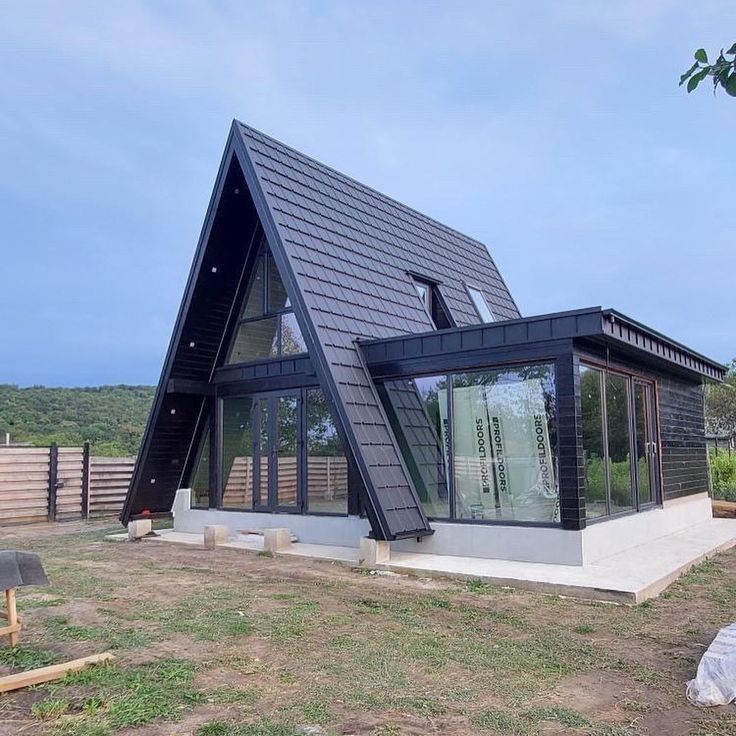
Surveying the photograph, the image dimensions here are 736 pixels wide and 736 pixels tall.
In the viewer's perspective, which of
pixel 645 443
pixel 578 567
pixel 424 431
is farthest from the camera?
pixel 645 443

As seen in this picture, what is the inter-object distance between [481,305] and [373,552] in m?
6.26

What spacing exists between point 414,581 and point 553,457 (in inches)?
76.0

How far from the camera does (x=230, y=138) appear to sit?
30.1 ft

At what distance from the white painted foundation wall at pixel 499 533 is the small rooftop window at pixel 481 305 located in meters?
4.24

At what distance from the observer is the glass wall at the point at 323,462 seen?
27.6ft

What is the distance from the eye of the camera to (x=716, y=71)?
201 centimetres

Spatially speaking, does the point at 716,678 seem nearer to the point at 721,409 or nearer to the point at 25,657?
the point at 25,657

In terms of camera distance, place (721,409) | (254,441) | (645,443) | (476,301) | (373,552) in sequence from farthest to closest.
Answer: (721,409), (476,301), (254,441), (645,443), (373,552)

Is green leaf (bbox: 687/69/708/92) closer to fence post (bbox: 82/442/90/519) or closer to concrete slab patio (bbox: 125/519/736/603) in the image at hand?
concrete slab patio (bbox: 125/519/736/603)

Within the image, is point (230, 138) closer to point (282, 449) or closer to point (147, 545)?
point (282, 449)

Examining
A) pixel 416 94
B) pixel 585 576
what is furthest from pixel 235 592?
pixel 416 94

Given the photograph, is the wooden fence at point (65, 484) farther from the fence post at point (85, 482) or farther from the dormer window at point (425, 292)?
the dormer window at point (425, 292)

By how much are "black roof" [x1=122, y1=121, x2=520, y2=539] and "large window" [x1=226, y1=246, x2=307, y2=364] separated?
365mm

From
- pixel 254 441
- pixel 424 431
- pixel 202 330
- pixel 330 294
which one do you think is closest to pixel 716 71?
pixel 424 431
